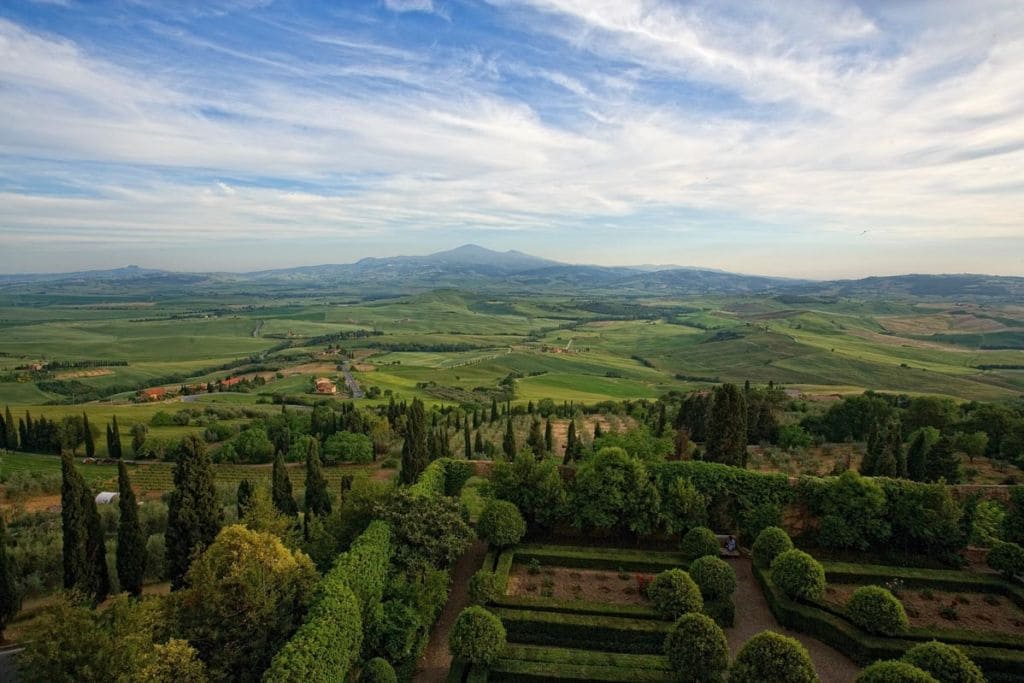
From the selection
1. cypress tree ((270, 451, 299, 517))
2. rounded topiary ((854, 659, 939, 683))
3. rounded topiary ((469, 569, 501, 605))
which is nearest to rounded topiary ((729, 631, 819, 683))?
rounded topiary ((854, 659, 939, 683))

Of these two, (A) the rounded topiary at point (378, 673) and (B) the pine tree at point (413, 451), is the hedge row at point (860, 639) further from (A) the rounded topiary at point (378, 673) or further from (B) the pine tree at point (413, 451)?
(B) the pine tree at point (413, 451)

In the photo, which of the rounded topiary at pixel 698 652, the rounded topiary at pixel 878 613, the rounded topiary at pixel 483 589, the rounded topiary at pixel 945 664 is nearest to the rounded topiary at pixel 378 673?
the rounded topiary at pixel 483 589

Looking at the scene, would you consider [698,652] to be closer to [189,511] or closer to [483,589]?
[483,589]

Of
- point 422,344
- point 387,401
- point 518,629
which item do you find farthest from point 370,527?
point 422,344

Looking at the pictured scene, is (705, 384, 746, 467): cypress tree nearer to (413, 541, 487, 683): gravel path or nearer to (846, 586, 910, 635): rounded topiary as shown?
(846, 586, 910, 635): rounded topiary

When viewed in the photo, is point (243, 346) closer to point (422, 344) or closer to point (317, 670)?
point (422, 344)
